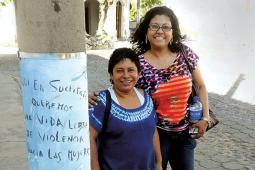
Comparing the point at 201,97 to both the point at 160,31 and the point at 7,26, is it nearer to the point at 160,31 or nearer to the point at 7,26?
the point at 160,31

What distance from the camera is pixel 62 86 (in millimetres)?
1394

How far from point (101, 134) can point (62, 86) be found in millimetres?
807

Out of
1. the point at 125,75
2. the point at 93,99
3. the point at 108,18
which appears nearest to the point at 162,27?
the point at 125,75

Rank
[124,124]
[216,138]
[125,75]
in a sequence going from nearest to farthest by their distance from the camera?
[124,124], [125,75], [216,138]

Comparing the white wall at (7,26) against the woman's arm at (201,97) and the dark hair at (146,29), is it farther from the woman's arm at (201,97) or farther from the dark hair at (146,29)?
the woman's arm at (201,97)

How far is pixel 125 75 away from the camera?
221 cm

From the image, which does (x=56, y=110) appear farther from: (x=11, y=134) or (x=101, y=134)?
(x=11, y=134)

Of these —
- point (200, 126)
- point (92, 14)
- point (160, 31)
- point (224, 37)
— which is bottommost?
point (200, 126)

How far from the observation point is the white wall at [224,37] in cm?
980

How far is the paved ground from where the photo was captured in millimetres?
4559

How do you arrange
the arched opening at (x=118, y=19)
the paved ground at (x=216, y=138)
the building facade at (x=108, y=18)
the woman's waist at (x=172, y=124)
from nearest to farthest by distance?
the woman's waist at (x=172, y=124), the paved ground at (x=216, y=138), the building facade at (x=108, y=18), the arched opening at (x=118, y=19)

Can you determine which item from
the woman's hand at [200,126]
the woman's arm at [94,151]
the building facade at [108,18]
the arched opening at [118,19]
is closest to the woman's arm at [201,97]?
the woman's hand at [200,126]

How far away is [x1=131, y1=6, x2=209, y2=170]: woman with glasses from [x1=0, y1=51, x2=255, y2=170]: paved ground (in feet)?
6.46

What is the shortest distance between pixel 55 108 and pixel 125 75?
0.85 meters
